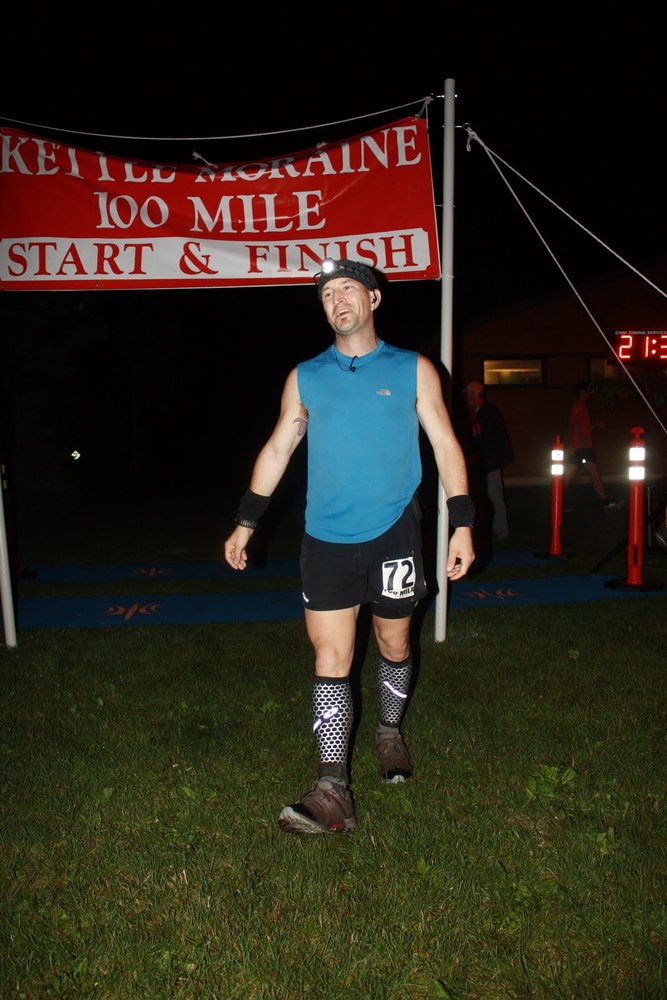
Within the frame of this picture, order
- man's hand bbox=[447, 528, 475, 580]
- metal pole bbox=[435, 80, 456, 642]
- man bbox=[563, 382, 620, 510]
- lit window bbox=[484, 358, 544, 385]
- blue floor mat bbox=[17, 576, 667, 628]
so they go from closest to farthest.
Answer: man's hand bbox=[447, 528, 475, 580] < metal pole bbox=[435, 80, 456, 642] < blue floor mat bbox=[17, 576, 667, 628] < man bbox=[563, 382, 620, 510] < lit window bbox=[484, 358, 544, 385]

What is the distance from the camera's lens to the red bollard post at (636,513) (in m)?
8.81

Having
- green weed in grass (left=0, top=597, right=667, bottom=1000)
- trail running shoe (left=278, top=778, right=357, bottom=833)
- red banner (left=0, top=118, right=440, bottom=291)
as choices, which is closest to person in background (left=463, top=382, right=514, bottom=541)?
red banner (left=0, top=118, right=440, bottom=291)

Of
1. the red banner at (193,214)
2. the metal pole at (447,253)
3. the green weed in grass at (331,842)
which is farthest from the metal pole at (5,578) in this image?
the metal pole at (447,253)

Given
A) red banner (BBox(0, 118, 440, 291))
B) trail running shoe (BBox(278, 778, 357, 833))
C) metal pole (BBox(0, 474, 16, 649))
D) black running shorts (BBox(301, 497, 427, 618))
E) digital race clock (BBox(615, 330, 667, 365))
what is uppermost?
red banner (BBox(0, 118, 440, 291))

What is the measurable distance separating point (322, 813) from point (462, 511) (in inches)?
56.5

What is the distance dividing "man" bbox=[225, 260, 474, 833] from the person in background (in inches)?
311

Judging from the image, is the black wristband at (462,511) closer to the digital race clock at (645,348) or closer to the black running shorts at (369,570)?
the black running shorts at (369,570)

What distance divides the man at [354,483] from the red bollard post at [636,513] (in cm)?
537

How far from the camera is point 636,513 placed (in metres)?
8.87

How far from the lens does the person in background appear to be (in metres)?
11.9

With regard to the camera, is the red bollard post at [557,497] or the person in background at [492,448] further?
the person in background at [492,448]

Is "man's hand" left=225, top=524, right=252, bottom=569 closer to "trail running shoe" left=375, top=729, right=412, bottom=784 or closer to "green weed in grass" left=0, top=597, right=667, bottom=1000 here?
"green weed in grass" left=0, top=597, right=667, bottom=1000

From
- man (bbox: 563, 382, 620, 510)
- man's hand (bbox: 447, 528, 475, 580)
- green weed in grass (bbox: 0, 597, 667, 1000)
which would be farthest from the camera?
man (bbox: 563, 382, 620, 510)

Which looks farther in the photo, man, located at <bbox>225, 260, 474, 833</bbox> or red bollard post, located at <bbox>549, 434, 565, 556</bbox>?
red bollard post, located at <bbox>549, 434, 565, 556</bbox>
